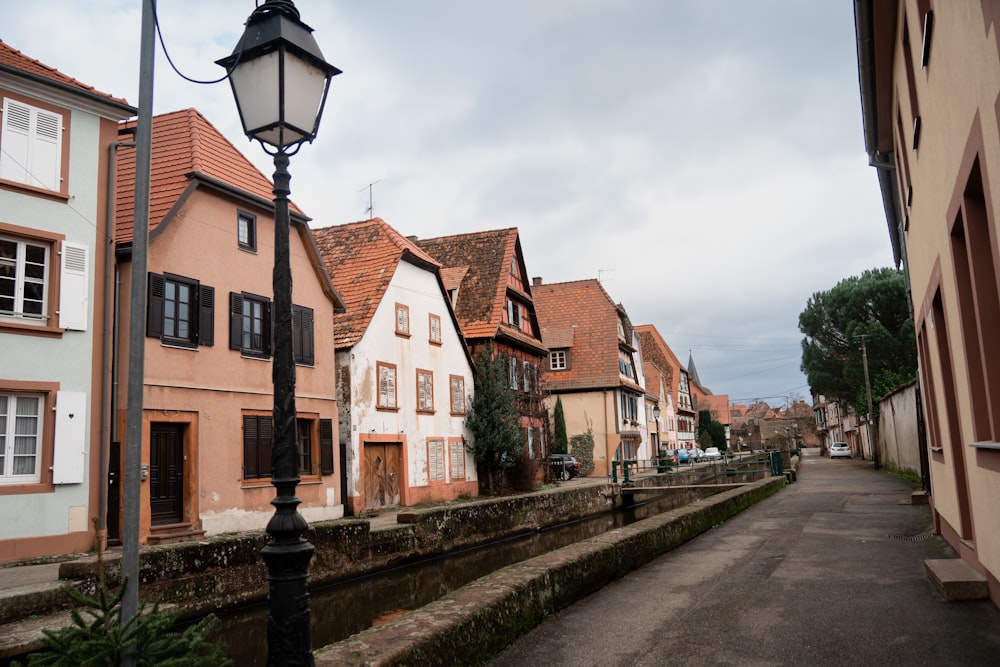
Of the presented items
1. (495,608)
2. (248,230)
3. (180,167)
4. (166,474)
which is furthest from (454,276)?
(495,608)

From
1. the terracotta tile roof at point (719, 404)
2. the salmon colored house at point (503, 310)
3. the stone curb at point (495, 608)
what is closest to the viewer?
the stone curb at point (495, 608)

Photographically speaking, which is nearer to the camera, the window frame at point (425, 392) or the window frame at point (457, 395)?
the window frame at point (425, 392)

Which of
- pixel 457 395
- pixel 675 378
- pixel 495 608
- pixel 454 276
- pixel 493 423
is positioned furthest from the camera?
pixel 675 378

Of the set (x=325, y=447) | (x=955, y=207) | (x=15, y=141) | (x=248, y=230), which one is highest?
(x=15, y=141)

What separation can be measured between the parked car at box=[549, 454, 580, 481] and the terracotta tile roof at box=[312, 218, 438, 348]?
43.7ft

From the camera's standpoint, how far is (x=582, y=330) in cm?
4434

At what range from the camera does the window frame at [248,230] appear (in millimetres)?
18159

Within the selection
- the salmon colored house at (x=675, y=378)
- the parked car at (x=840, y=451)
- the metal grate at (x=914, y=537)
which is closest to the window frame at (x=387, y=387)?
the metal grate at (x=914, y=537)

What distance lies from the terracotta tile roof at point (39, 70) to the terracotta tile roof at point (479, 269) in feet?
55.2

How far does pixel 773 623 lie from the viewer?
6074mm

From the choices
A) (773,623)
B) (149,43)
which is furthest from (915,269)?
(149,43)

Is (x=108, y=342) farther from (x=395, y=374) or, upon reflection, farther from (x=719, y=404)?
(x=719, y=404)

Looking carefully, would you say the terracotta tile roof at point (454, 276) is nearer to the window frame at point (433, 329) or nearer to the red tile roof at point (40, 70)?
the window frame at point (433, 329)

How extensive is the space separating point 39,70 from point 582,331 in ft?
108
